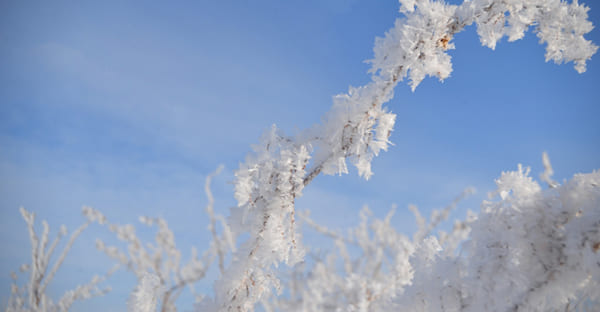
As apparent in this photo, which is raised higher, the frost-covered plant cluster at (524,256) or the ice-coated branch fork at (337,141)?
the ice-coated branch fork at (337,141)

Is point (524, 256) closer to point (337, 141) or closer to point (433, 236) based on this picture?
point (433, 236)

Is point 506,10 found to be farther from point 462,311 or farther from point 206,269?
point 206,269

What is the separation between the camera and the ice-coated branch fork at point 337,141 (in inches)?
33.0

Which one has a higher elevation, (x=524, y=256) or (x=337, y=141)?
(x=337, y=141)

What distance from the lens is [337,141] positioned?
87 centimetres

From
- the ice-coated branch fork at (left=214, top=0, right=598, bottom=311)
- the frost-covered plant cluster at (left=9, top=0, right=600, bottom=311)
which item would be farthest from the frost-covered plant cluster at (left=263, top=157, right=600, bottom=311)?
the ice-coated branch fork at (left=214, top=0, right=598, bottom=311)

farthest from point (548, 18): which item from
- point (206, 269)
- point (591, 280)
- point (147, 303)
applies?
point (206, 269)

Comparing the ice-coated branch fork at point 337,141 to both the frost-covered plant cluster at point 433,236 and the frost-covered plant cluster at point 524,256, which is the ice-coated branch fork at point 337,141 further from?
Result: the frost-covered plant cluster at point 524,256

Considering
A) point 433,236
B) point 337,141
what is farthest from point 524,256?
point 337,141

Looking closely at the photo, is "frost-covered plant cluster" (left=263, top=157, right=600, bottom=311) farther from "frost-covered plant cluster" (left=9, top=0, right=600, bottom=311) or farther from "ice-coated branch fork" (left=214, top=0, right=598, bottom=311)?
"ice-coated branch fork" (left=214, top=0, right=598, bottom=311)

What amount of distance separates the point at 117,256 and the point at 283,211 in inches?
308

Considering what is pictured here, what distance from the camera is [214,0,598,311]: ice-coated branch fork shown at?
84cm

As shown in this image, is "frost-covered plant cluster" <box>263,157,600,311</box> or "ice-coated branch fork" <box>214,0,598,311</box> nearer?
"frost-covered plant cluster" <box>263,157,600,311</box>

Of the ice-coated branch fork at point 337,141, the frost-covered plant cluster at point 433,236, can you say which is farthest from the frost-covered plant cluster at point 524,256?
the ice-coated branch fork at point 337,141
